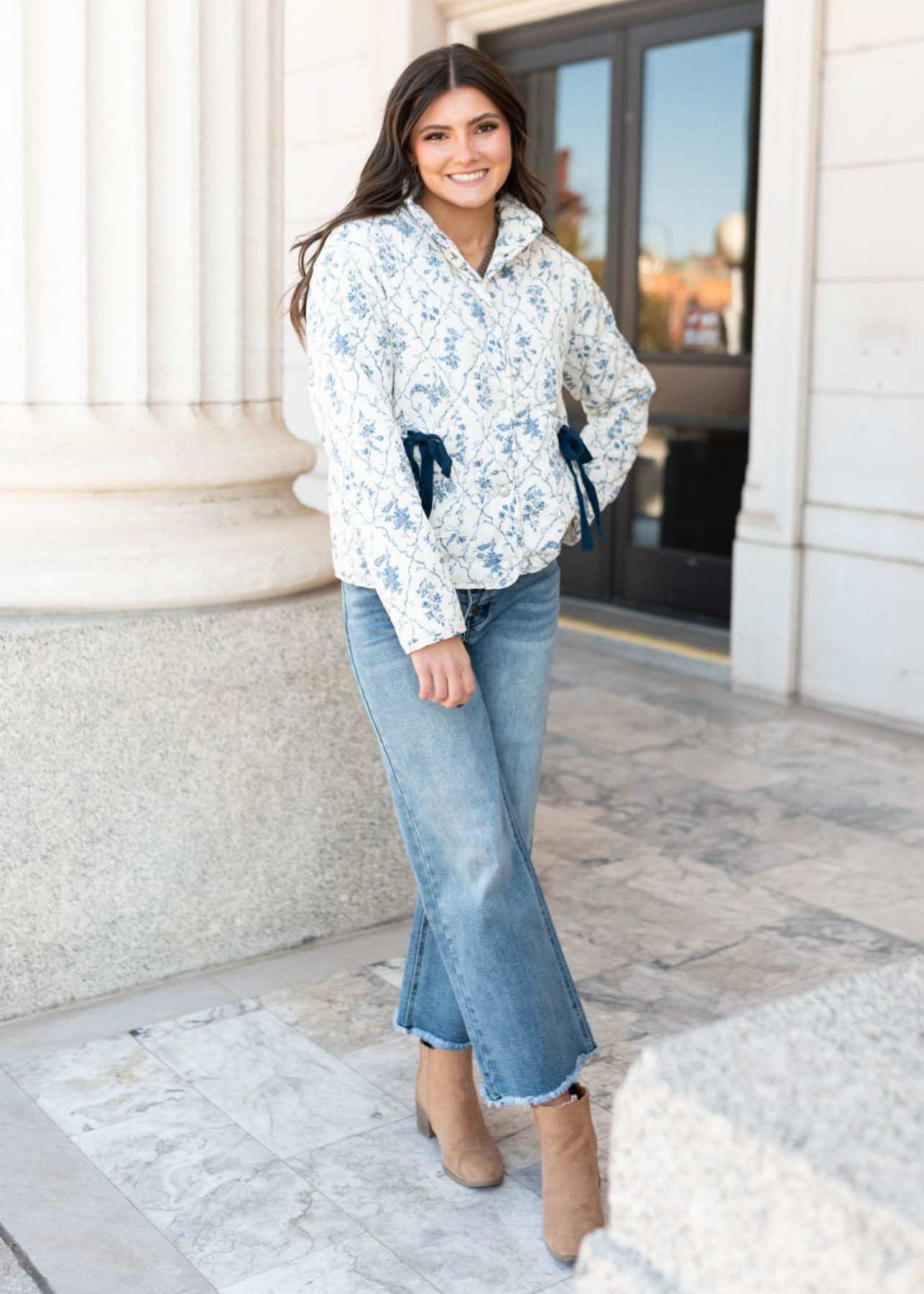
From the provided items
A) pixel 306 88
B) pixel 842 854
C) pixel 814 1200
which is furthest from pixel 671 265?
pixel 814 1200

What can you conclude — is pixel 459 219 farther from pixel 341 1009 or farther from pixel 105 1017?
pixel 105 1017

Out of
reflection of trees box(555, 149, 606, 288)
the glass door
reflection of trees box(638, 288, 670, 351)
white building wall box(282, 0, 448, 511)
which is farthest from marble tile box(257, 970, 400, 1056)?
reflection of trees box(555, 149, 606, 288)

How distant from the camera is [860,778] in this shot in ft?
17.3

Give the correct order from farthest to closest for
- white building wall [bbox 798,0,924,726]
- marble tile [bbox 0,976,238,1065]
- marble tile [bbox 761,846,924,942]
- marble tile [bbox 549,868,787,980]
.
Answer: white building wall [bbox 798,0,924,726], marble tile [bbox 761,846,924,942], marble tile [bbox 549,868,787,980], marble tile [bbox 0,976,238,1065]

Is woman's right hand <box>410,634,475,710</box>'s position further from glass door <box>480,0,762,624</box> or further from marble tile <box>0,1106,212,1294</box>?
glass door <box>480,0,762,624</box>

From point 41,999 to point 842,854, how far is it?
230 cm

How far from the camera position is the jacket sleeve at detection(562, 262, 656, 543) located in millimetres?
2727

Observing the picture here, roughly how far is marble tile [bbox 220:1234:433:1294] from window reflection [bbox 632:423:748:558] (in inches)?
203

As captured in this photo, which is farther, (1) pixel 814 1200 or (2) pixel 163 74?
(2) pixel 163 74

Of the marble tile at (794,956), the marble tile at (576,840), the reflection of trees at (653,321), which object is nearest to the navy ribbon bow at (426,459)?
the marble tile at (794,956)

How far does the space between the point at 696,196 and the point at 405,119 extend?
504 centimetres

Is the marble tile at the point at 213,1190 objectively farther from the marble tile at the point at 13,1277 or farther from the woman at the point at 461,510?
the woman at the point at 461,510

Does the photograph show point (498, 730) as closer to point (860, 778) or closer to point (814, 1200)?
point (814, 1200)

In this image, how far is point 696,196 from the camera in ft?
23.6
